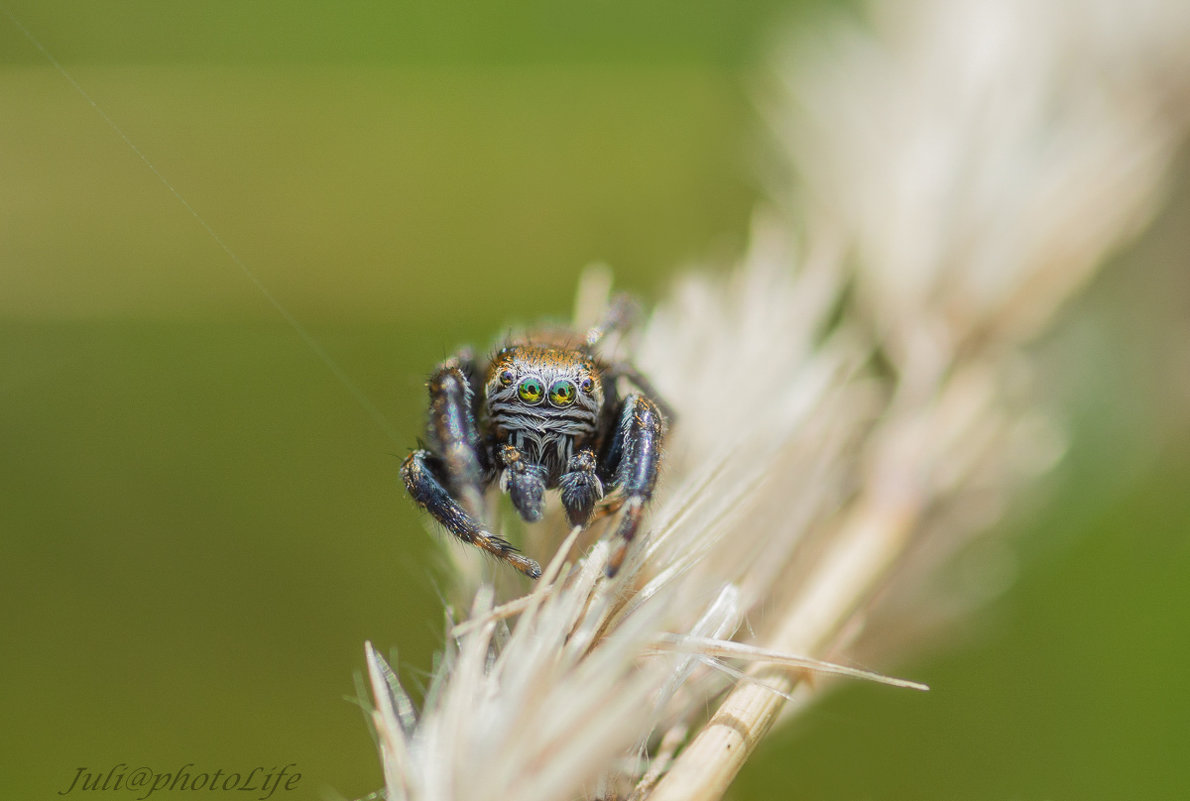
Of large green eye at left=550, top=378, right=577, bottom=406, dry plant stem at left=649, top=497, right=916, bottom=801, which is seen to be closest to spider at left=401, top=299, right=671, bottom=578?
large green eye at left=550, top=378, right=577, bottom=406

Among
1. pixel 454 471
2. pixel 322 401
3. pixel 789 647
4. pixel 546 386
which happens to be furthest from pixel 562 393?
pixel 322 401

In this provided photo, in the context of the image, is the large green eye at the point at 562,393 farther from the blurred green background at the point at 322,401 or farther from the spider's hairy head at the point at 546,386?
the blurred green background at the point at 322,401

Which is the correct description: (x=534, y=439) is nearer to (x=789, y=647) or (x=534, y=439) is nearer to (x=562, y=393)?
(x=562, y=393)

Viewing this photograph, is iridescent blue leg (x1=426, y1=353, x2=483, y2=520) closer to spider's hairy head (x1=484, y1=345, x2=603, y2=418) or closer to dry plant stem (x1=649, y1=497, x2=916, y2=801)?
spider's hairy head (x1=484, y1=345, x2=603, y2=418)

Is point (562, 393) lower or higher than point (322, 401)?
lower

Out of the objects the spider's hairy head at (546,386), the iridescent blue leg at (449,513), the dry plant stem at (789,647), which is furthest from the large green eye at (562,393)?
the dry plant stem at (789,647)

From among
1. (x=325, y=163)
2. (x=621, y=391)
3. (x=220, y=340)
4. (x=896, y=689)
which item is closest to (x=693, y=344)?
(x=621, y=391)

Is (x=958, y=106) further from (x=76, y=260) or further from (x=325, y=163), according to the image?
(x=76, y=260)
